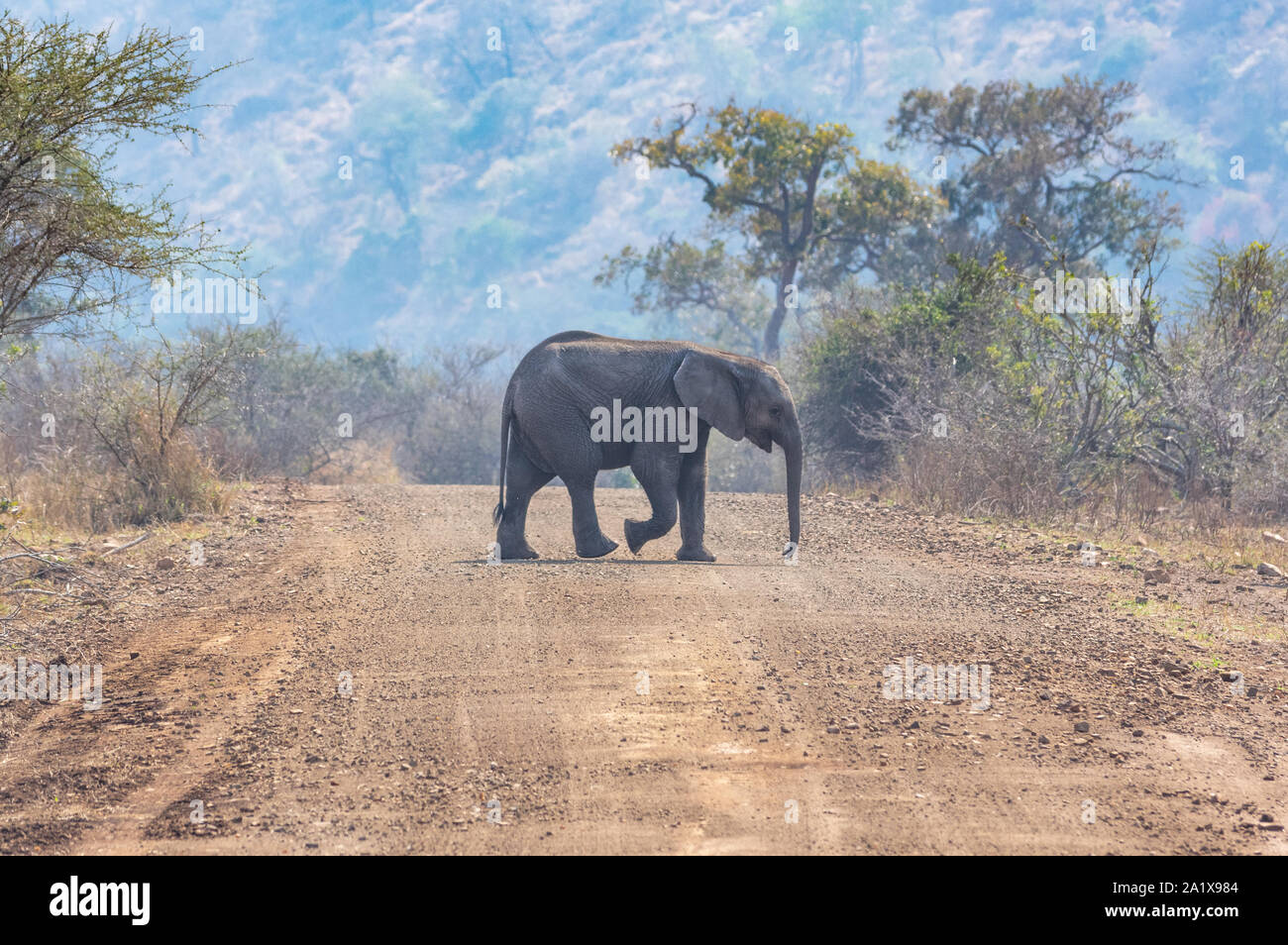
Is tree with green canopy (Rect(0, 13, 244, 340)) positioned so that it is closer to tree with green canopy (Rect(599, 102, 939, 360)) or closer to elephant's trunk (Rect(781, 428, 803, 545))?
elephant's trunk (Rect(781, 428, 803, 545))

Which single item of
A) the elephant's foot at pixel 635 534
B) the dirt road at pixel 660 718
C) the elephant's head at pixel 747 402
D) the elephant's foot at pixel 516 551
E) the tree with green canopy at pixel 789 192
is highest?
the tree with green canopy at pixel 789 192

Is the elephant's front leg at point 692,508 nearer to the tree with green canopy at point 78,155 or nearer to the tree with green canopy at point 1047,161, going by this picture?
the tree with green canopy at point 78,155

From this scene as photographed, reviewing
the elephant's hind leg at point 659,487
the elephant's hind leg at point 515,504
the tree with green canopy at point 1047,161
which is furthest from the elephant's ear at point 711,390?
the tree with green canopy at point 1047,161

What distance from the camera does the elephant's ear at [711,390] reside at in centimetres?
1068

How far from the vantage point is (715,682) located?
6535mm

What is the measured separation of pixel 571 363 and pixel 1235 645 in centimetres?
569

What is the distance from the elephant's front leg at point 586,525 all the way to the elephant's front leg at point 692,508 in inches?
25.6

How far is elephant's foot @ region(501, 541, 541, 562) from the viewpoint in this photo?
10992 millimetres

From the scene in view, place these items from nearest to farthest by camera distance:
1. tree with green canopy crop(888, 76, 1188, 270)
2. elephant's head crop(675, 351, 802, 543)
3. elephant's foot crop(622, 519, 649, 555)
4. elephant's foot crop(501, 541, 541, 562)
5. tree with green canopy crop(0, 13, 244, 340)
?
tree with green canopy crop(0, 13, 244, 340) → elephant's head crop(675, 351, 802, 543) → elephant's foot crop(622, 519, 649, 555) → elephant's foot crop(501, 541, 541, 562) → tree with green canopy crop(888, 76, 1188, 270)

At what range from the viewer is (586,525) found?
1088 cm

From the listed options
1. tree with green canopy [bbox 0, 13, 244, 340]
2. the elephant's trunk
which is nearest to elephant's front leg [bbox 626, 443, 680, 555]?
the elephant's trunk

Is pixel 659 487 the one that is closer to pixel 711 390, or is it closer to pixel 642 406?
pixel 642 406

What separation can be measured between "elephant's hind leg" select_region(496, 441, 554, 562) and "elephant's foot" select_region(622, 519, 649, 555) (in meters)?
0.87

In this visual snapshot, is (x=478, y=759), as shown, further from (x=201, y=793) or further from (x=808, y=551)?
(x=808, y=551)
